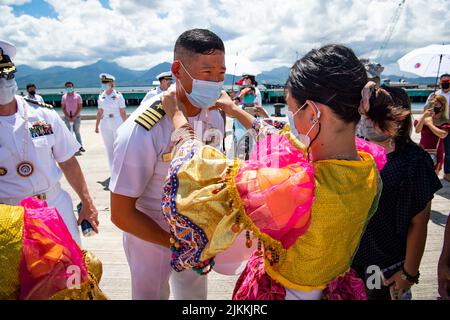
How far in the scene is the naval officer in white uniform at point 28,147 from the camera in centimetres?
224

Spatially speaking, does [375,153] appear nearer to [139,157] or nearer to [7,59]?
[139,157]

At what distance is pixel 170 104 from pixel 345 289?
3.97 feet

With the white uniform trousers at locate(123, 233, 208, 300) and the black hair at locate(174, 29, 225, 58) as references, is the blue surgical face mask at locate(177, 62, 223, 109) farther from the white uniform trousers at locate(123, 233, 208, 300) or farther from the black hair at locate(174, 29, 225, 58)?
the white uniform trousers at locate(123, 233, 208, 300)

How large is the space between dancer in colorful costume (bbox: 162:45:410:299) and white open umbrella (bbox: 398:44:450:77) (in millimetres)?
5960

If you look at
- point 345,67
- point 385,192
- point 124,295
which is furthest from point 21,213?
point 124,295

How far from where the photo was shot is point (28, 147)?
2295 millimetres

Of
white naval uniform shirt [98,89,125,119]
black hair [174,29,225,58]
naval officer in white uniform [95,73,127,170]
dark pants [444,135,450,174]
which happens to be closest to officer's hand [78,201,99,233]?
black hair [174,29,225,58]

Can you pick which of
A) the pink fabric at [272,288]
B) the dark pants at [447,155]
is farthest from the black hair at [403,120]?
the dark pants at [447,155]

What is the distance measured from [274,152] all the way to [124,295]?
2585mm

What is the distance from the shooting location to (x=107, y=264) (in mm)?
3766

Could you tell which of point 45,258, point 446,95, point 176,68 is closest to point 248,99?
point 446,95

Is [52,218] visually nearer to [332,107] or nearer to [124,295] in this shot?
[332,107]

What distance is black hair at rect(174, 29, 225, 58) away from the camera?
1.92 m
